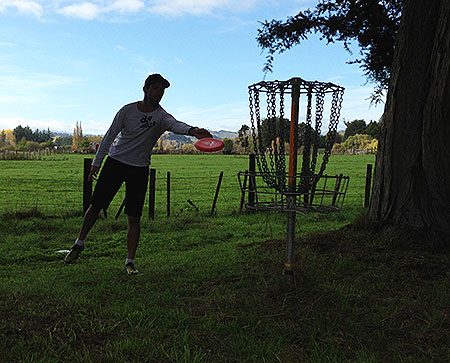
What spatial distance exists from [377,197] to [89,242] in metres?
5.15

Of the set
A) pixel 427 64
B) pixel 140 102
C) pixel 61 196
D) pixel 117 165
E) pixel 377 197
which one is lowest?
pixel 61 196

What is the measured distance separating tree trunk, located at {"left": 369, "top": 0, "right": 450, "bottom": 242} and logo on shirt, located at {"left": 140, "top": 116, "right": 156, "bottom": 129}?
3188mm

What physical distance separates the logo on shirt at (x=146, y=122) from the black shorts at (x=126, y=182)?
20.7 inches

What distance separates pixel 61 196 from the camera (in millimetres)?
18031

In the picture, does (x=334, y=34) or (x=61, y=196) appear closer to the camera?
(x=334, y=34)

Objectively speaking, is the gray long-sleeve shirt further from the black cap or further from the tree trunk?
the tree trunk

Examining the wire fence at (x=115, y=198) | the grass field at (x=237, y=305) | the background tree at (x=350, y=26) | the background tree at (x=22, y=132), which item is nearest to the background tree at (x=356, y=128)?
the wire fence at (x=115, y=198)

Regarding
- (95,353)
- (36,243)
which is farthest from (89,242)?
(95,353)

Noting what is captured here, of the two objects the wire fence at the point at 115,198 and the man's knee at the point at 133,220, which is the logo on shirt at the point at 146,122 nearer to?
the man's knee at the point at 133,220

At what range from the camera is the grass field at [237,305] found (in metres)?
3.48

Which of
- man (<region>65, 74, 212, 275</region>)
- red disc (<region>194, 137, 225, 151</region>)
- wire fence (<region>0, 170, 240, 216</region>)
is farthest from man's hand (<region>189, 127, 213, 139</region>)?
wire fence (<region>0, 170, 240, 216</region>)

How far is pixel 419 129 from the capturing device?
18.4 ft

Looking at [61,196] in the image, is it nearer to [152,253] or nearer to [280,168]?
[152,253]

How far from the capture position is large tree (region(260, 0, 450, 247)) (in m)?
5.32
